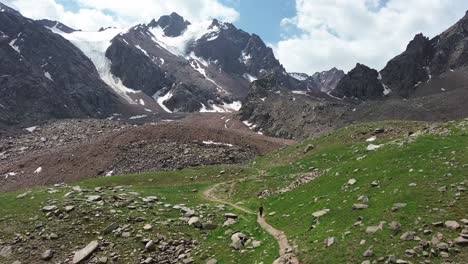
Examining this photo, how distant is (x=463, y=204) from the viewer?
24.3 m

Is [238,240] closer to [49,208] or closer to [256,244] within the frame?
[256,244]

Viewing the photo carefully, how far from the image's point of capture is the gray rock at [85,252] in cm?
2865

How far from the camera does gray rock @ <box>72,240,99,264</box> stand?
2865cm

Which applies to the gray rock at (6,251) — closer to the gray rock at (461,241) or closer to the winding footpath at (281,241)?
the winding footpath at (281,241)

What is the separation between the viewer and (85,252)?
29188 millimetres

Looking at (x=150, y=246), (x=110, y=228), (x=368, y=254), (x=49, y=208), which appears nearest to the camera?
(x=368, y=254)

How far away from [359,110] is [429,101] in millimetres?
28021

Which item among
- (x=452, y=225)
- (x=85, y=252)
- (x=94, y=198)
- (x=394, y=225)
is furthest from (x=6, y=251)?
(x=452, y=225)

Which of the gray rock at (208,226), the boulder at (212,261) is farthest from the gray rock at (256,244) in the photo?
the gray rock at (208,226)

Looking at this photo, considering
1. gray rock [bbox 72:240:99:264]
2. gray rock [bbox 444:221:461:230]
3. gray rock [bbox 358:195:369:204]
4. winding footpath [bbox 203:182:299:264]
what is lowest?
gray rock [bbox 72:240:99:264]

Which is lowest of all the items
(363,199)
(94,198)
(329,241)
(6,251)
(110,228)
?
(6,251)

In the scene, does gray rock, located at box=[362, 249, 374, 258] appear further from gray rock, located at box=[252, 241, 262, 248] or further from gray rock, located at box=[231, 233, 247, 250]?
gray rock, located at box=[231, 233, 247, 250]

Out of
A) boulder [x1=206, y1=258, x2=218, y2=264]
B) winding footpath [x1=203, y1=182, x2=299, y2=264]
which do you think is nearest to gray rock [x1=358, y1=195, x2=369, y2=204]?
winding footpath [x1=203, y1=182, x2=299, y2=264]

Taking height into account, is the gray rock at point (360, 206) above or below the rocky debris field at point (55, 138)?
above
